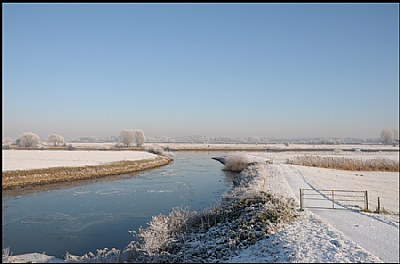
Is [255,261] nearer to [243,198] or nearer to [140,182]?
[243,198]

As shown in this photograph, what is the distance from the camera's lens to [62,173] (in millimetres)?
34844

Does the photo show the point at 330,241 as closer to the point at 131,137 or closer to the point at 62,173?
the point at 62,173

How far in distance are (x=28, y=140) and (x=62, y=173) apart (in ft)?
238

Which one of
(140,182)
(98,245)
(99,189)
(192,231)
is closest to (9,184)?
(99,189)

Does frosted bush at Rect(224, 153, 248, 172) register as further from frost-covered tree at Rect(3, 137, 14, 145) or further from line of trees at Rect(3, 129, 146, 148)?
frost-covered tree at Rect(3, 137, 14, 145)

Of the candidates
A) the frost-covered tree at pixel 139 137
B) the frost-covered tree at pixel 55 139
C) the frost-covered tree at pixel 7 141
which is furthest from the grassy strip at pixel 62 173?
the frost-covered tree at pixel 7 141

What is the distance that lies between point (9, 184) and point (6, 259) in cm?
2070

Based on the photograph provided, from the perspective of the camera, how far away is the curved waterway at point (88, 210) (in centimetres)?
1445

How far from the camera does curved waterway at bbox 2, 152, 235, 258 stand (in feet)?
47.4

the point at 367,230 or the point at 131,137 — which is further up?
the point at 131,137

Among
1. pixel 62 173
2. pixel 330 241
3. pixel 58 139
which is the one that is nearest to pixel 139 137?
pixel 58 139

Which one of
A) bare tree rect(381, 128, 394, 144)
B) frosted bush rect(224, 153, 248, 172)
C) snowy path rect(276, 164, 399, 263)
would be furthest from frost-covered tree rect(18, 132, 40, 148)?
bare tree rect(381, 128, 394, 144)

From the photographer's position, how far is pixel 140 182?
1315 inches

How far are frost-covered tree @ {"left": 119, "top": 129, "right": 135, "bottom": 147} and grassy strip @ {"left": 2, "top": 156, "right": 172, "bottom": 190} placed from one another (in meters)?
58.7
